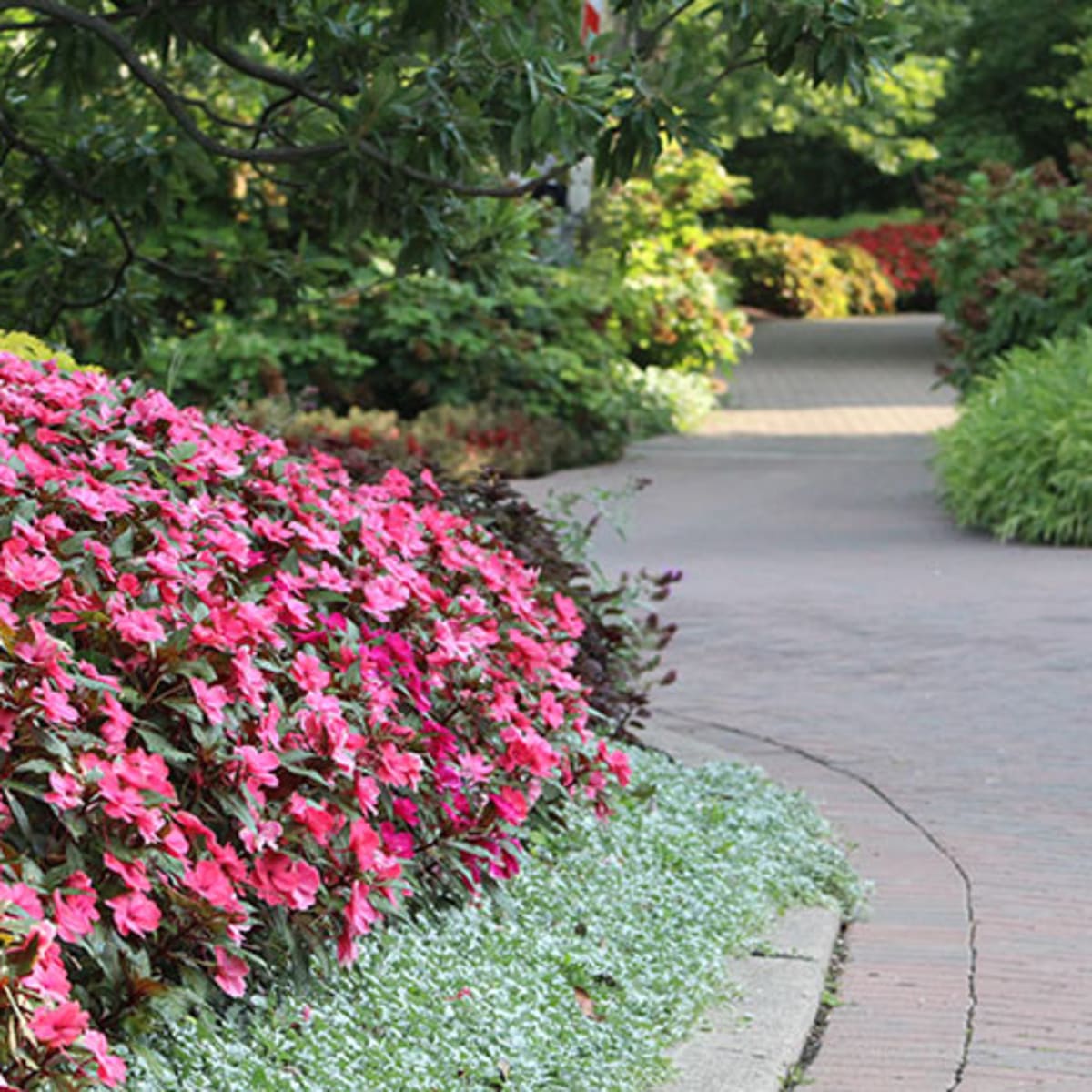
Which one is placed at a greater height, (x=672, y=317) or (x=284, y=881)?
(x=672, y=317)

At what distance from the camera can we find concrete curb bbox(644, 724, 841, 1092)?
13.4ft

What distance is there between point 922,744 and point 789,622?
7.61 ft

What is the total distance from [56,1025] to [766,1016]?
6.43 ft

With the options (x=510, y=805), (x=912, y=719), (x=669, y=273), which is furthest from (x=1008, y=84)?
(x=510, y=805)

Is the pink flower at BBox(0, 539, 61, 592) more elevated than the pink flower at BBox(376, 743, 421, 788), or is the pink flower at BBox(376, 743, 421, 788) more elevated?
the pink flower at BBox(0, 539, 61, 592)

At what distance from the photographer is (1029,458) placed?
12648mm

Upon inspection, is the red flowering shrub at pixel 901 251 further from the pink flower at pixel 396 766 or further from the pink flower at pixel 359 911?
the pink flower at pixel 359 911

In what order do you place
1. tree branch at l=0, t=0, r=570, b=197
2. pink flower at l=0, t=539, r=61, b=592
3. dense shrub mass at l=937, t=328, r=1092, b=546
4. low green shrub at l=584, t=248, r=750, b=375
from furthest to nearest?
low green shrub at l=584, t=248, r=750, b=375 → dense shrub mass at l=937, t=328, r=1092, b=546 → tree branch at l=0, t=0, r=570, b=197 → pink flower at l=0, t=539, r=61, b=592

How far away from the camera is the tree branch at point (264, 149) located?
6406 mm

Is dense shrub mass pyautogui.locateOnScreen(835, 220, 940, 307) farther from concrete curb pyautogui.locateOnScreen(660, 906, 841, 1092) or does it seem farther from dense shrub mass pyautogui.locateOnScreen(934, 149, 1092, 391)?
concrete curb pyautogui.locateOnScreen(660, 906, 841, 1092)

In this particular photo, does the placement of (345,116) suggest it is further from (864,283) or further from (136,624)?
(864,283)

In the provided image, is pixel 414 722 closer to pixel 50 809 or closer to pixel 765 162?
pixel 50 809

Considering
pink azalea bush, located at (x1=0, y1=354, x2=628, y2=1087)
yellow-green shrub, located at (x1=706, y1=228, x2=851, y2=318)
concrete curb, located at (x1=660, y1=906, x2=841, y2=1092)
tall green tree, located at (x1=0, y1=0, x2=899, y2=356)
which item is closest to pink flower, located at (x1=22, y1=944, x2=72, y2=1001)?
pink azalea bush, located at (x1=0, y1=354, x2=628, y2=1087)

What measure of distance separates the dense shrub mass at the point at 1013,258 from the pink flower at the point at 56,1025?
13.1 meters
